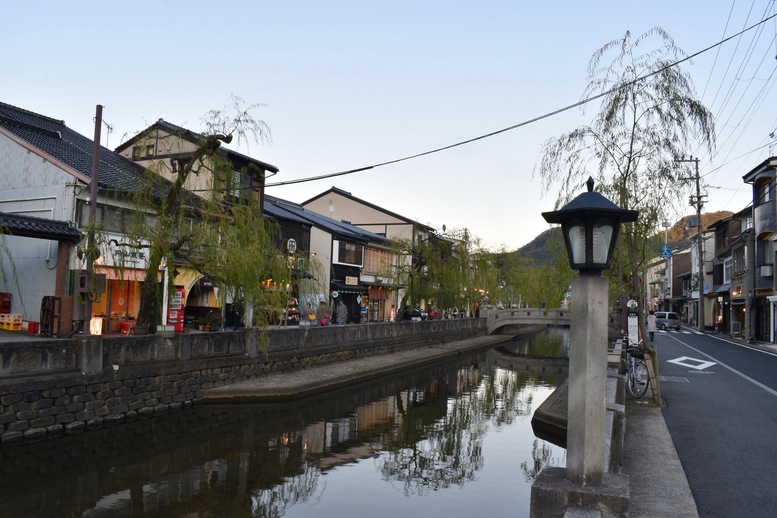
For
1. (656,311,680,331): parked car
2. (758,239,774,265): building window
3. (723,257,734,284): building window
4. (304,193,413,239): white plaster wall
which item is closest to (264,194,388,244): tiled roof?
(304,193,413,239): white plaster wall

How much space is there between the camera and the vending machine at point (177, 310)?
26.0m

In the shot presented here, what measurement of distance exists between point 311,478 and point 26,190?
731 inches

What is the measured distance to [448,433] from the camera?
1683cm

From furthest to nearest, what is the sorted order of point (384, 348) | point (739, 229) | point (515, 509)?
point (739, 229) → point (384, 348) → point (515, 509)

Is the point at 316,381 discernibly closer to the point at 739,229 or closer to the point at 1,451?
the point at 1,451

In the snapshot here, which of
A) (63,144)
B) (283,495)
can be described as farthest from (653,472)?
(63,144)

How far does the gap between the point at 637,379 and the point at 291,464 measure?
27.2ft

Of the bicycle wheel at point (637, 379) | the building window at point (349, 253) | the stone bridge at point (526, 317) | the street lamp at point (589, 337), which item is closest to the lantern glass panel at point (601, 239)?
the street lamp at point (589, 337)

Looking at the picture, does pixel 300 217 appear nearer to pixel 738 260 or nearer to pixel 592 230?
pixel 592 230

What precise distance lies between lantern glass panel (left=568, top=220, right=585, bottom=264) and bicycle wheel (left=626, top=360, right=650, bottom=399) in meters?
9.05

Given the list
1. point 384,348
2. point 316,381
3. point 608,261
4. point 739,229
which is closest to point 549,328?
point 739,229

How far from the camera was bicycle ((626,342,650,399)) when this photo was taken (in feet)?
47.5

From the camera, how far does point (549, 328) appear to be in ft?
268

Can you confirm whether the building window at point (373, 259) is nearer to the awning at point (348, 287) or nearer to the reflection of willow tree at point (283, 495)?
the awning at point (348, 287)
